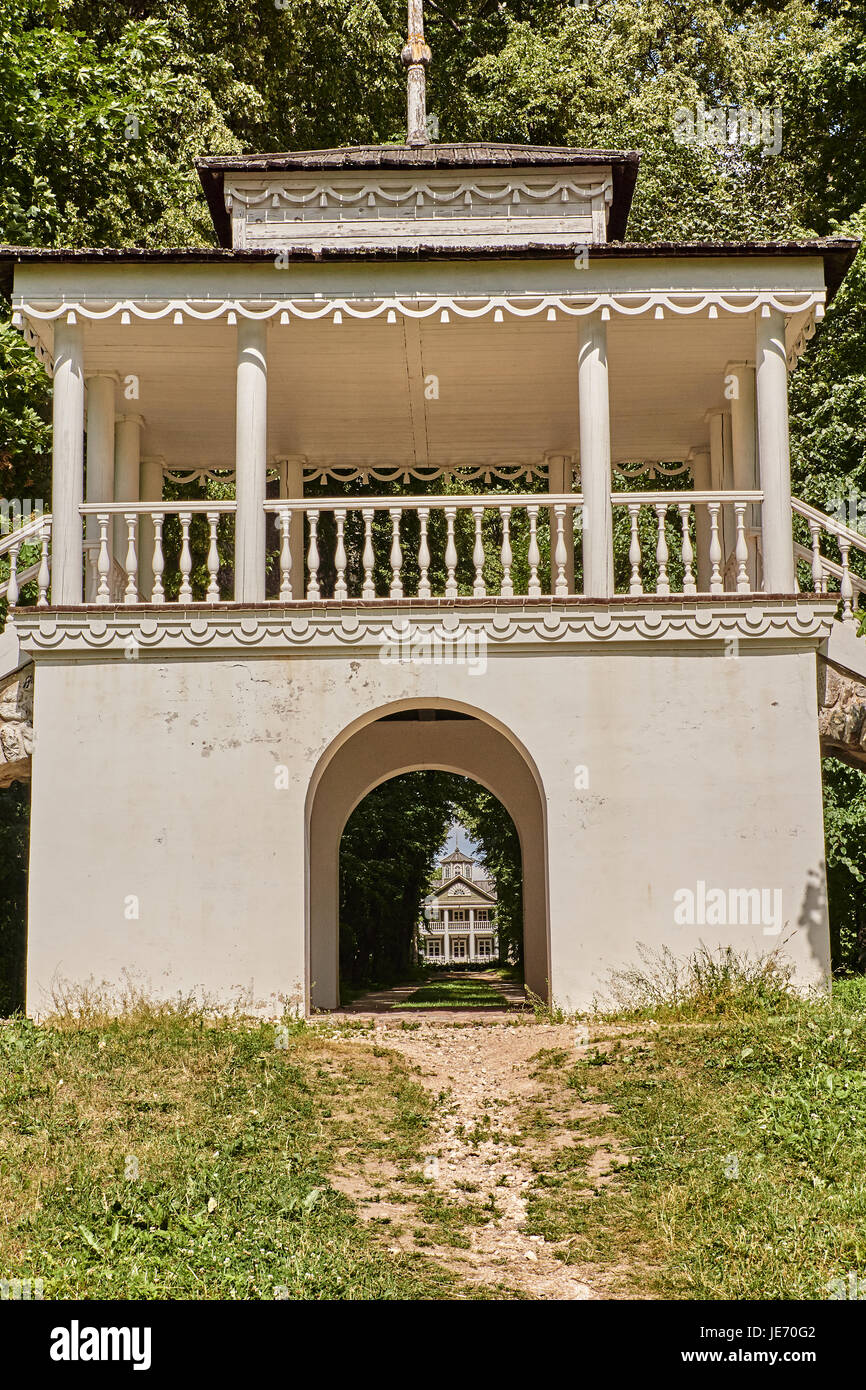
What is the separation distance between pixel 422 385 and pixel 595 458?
3.11 metres

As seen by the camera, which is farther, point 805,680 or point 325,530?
point 325,530

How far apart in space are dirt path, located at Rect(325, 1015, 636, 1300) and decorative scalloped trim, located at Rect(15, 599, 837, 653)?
3.49 m

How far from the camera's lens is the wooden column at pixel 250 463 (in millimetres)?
13133

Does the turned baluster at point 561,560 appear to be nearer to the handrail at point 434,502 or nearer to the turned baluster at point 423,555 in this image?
the handrail at point 434,502

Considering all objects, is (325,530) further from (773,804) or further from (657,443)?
(773,804)

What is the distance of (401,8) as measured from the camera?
97.7 feet

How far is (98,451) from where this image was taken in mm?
14508

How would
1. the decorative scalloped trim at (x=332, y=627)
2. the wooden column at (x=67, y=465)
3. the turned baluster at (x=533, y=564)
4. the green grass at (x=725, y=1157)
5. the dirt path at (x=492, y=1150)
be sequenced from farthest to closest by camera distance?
1. the wooden column at (x=67, y=465)
2. the turned baluster at (x=533, y=564)
3. the decorative scalloped trim at (x=332, y=627)
4. the dirt path at (x=492, y=1150)
5. the green grass at (x=725, y=1157)

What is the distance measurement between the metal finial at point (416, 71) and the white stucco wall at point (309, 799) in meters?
7.24

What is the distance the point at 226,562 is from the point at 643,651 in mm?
13218

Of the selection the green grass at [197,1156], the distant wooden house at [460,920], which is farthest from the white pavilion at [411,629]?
the distant wooden house at [460,920]

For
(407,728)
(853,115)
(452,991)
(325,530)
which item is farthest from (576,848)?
(853,115)

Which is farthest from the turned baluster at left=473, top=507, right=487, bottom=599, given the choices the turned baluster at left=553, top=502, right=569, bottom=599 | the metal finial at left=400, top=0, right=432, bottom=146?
the metal finial at left=400, top=0, right=432, bottom=146

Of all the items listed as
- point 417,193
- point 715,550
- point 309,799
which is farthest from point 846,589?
point 417,193
